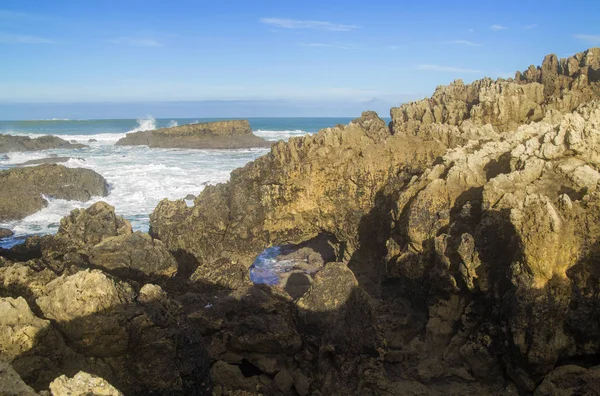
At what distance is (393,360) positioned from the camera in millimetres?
6953

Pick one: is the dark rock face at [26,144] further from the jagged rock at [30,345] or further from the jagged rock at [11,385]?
the jagged rock at [11,385]

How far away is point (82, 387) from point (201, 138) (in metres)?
40.0

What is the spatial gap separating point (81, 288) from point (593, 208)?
248 inches

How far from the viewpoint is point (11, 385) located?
2992mm

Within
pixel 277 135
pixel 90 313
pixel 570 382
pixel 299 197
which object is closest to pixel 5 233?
pixel 299 197

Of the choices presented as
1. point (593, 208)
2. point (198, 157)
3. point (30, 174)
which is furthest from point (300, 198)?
point (198, 157)

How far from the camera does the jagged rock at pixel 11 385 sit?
293 cm


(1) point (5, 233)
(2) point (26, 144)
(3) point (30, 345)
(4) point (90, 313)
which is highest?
(2) point (26, 144)

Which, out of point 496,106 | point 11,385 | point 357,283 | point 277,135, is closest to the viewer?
point 11,385

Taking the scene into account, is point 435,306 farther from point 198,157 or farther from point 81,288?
point 198,157

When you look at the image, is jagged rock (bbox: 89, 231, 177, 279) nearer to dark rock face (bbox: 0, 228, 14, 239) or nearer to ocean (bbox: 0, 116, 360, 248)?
ocean (bbox: 0, 116, 360, 248)

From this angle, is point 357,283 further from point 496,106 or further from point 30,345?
point 496,106

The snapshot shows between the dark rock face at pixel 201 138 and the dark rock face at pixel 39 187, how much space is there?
2113 centimetres

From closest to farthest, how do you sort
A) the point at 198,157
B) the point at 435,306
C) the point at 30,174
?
the point at 435,306
the point at 30,174
the point at 198,157
